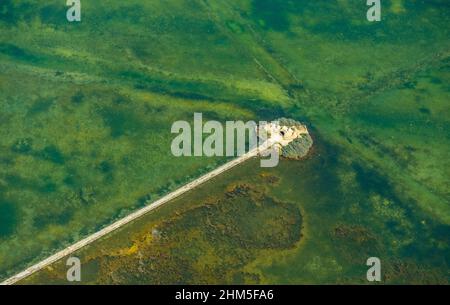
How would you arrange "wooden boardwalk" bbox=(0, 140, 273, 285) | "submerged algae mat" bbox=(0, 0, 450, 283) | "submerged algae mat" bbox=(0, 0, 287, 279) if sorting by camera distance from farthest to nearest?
"submerged algae mat" bbox=(0, 0, 287, 279), "submerged algae mat" bbox=(0, 0, 450, 283), "wooden boardwalk" bbox=(0, 140, 273, 285)

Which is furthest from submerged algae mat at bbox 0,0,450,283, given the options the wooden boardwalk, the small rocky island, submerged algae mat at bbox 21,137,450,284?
the small rocky island

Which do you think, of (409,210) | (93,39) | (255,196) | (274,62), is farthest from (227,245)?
(93,39)

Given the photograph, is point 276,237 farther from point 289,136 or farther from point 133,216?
point 133,216

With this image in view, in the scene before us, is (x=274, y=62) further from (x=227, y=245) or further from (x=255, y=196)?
(x=227, y=245)

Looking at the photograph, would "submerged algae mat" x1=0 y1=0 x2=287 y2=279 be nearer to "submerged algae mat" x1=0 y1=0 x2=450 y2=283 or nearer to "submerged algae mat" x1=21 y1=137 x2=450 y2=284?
"submerged algae mat" x1=0 y1=0 x2=450 y2=283

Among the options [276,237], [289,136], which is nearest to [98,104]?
[289,136]
